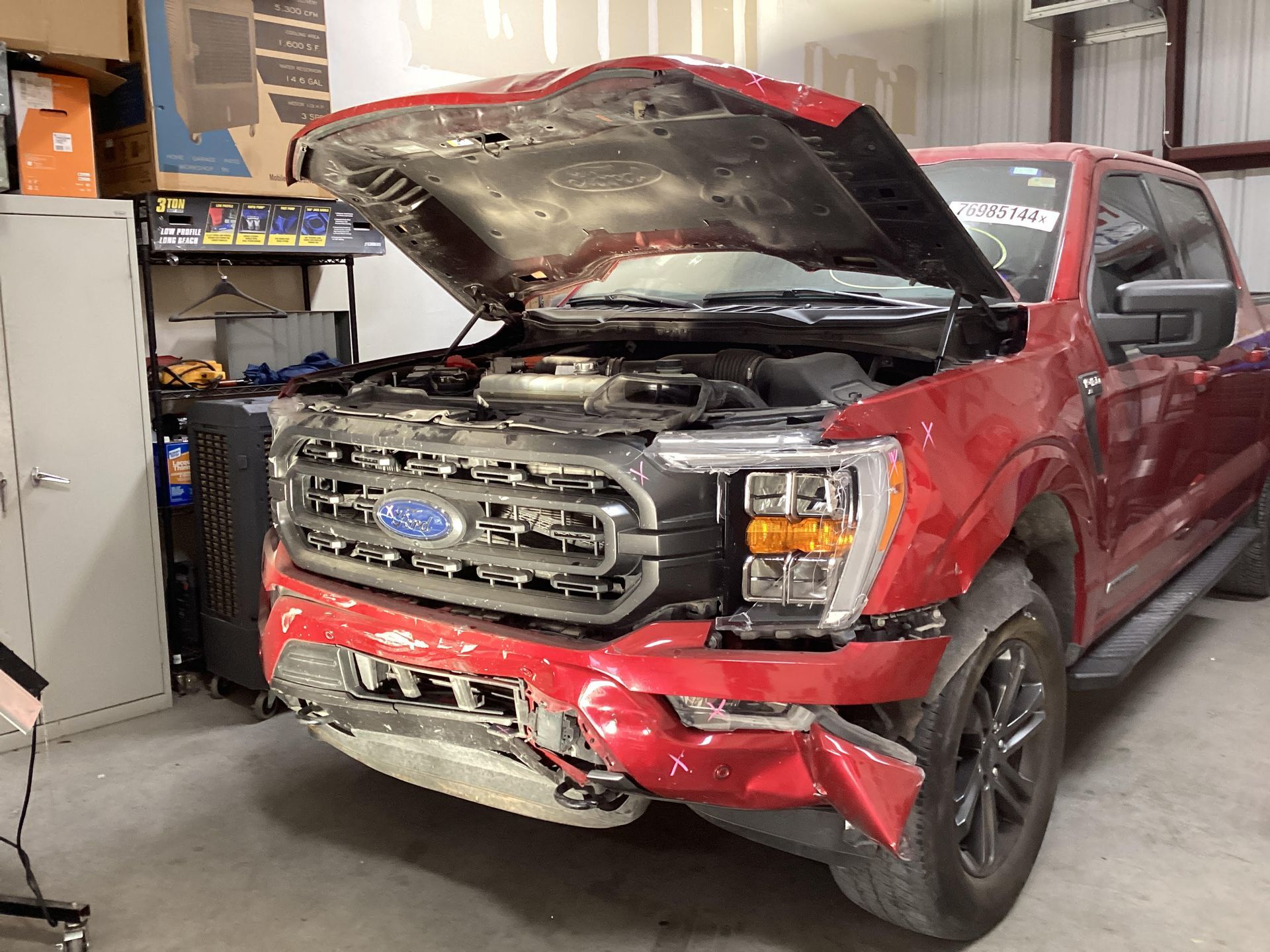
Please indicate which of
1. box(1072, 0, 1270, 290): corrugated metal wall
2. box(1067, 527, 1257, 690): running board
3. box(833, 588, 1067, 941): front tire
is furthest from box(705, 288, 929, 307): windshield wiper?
box(1072, 0, 1270, 290): corrugated metal wall

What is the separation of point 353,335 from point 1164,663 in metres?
3.35

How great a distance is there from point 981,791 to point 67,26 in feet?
10.6

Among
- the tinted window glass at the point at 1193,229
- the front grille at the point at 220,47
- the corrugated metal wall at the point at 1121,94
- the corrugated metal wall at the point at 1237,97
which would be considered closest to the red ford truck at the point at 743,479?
the tinted window glass at the point at 1193,229

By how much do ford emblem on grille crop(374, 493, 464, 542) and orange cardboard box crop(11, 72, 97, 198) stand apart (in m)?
1.92

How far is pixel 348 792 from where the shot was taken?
285 centimetres

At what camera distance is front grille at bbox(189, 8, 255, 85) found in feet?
11.7

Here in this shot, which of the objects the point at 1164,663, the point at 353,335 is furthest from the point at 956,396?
the point at 353,335

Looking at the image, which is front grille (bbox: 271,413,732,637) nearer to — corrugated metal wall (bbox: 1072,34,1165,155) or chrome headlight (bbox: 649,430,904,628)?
chrome headlight (bbox: 649,430,904,628)

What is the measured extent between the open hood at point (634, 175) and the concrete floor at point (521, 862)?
133 centimetres

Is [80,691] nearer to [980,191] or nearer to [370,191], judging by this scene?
[370,191]

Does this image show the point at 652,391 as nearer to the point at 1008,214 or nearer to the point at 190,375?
the point at 1008,214

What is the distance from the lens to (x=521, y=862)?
8.03 feet

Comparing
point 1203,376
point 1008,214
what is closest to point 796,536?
point 1008,214

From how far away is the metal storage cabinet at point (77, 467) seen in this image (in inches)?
123
